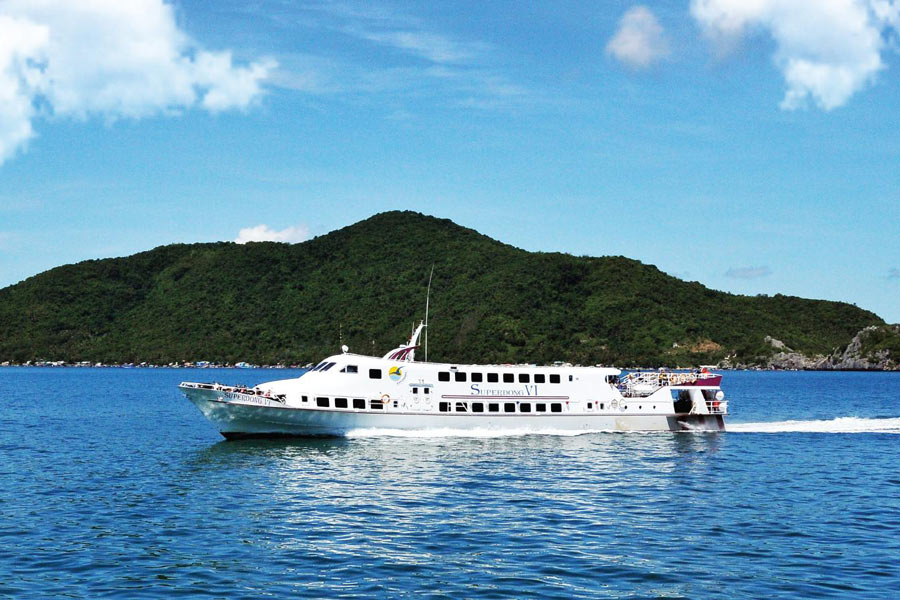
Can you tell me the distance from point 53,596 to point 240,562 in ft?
15.4

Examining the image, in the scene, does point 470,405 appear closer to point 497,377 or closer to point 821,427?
point 497,377

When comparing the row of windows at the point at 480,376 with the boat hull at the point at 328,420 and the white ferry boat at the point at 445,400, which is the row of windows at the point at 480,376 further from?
the boat hull at the point at 328,420

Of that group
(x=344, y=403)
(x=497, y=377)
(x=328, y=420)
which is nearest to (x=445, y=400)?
(x=497, y=377)

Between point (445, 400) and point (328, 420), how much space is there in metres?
7.07

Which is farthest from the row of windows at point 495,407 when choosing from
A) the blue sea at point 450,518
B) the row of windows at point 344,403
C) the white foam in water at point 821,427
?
the white foam in water at point 821,427

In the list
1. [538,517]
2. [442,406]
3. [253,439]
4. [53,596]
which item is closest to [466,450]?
[442,406]

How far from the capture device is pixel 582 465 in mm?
39531

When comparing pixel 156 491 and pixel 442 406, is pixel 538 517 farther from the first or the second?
pixel 442 406

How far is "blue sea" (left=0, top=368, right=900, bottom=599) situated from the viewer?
20484mm

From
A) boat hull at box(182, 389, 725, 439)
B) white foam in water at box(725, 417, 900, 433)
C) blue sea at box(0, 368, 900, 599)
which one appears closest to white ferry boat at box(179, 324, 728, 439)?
boat hull at box(182, 389, 725, 439)

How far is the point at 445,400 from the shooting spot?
4844 centimetres

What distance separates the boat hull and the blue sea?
2.43 ft

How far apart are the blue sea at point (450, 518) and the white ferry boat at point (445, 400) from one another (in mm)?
1151

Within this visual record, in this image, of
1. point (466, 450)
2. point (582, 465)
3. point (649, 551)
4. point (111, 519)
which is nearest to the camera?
point (649, 551)
